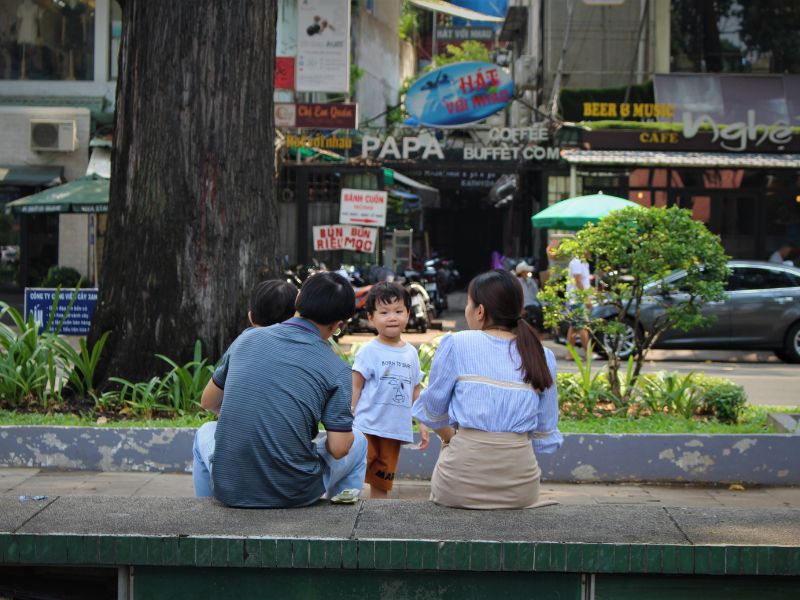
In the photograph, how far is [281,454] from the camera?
181 inches

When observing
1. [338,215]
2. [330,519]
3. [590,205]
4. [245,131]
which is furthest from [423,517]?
[338,215]

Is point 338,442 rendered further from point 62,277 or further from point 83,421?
point 62,277

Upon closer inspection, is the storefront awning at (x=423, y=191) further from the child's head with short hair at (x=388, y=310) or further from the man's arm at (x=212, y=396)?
the man's arm at (x=212, y=396)

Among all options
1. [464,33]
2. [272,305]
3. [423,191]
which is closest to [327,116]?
[423,191]

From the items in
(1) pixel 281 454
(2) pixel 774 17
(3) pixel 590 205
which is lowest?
(1) pixel 281 454

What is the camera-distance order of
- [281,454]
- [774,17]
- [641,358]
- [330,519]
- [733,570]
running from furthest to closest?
[774,17]
[641,358]
[281,454]
[330,519]
[733,570]

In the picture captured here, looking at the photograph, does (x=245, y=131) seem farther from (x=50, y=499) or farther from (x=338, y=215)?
(x=338, y=215)

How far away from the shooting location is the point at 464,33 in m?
39.2

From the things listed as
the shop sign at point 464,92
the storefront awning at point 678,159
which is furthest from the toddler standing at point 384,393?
the shop sign at point 464,92

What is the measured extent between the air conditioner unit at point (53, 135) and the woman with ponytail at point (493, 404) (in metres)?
19.9

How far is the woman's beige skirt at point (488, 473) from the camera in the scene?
464 cm

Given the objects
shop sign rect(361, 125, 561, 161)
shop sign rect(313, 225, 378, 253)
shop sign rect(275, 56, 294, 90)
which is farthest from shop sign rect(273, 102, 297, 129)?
shop sign rect(313, 225, 378, 253)

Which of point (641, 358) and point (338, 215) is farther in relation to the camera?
point (338, 215)

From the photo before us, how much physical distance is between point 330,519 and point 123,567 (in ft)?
2.55
